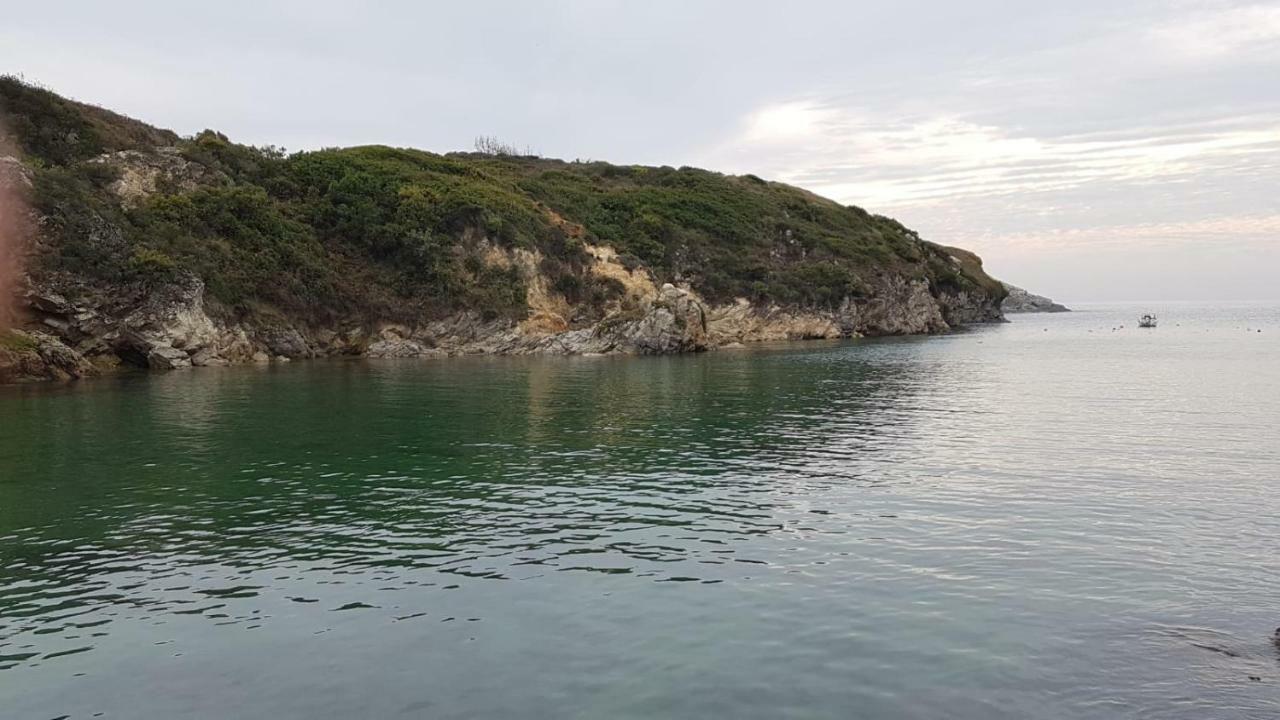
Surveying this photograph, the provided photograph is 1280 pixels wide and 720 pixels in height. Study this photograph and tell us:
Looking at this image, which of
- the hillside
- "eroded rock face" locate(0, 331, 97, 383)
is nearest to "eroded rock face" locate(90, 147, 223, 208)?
the hillside

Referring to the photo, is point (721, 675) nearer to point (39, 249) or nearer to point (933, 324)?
point (39, 249)

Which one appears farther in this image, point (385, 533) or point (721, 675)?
point (385, 533)

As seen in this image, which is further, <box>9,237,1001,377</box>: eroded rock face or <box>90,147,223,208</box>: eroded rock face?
<box>90,147,223,208</box>: eroded rock face

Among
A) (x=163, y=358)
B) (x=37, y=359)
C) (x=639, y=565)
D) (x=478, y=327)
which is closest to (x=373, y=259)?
(x=478, y=327)

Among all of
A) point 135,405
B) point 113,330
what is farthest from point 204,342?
point 135,405

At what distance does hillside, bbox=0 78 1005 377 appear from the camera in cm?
6950

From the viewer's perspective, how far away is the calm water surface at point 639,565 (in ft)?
42.1

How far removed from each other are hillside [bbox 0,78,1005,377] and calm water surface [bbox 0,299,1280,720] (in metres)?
33.1

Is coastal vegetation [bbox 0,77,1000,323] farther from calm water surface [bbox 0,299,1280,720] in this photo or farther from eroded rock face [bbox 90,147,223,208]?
calm water surface [bbox 0,299,1280,720]

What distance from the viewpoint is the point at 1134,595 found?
1656 centimetres

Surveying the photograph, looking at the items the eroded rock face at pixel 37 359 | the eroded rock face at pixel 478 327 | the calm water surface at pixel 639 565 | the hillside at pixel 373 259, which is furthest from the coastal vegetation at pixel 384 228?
the calm water surface at pixel 639 565

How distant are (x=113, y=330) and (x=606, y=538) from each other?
6266cm

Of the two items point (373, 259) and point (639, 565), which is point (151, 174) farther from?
point (639, 565)

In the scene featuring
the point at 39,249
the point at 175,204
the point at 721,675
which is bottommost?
the point at 721,675
